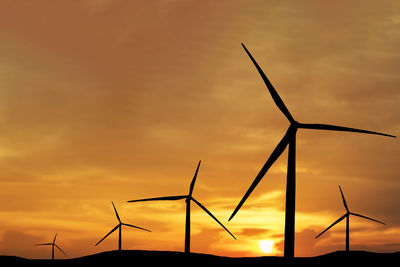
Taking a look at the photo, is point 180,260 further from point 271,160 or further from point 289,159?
point 289,159

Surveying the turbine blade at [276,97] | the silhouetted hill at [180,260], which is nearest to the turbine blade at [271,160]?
the turbine blade at [276,97]

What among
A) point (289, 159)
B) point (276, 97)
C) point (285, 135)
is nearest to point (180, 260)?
point (276, 97)

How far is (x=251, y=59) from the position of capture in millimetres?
51688

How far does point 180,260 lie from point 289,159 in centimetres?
12368

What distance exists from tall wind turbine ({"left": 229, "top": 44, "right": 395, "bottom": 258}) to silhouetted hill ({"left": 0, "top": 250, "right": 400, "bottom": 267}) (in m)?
102

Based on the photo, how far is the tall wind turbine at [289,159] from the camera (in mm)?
44750

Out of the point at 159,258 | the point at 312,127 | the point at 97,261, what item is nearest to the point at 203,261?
the point at 159,258

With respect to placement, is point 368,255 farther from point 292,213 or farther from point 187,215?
point 292,213

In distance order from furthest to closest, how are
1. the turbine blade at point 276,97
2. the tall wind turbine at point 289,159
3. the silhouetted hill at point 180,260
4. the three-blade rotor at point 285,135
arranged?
the silhouetted hill at point 180,260
the turbine blade at point 276,97
the three-blade rotor at point 285,135
the tall wind turbine at point 289,159

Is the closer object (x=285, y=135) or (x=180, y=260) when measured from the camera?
(x=285, y=135)

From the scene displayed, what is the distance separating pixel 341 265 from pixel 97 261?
6349 centimetres

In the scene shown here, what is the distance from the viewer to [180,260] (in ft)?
551

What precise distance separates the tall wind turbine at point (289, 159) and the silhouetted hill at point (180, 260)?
10195cm

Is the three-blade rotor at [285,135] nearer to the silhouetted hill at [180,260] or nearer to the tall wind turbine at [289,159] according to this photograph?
the tall wind turbine at [289,159]
